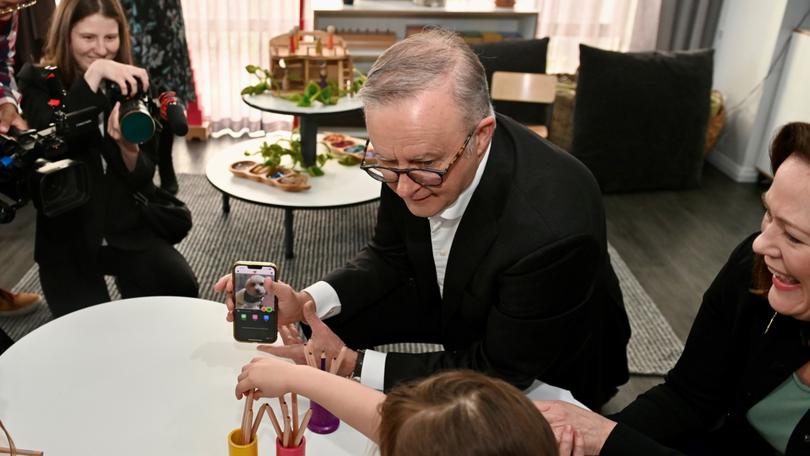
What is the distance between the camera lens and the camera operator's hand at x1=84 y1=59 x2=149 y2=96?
6.04ft

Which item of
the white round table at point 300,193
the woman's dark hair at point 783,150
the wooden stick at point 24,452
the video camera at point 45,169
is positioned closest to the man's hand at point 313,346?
the wooden stick at point 24,452

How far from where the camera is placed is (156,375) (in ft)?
4.25

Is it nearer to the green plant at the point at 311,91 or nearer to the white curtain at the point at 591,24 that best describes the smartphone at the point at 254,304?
the green plant at the point at 311,91

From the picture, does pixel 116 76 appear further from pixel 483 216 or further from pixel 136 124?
pixel 483 216

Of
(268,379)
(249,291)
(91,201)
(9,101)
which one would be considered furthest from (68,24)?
(268,379)

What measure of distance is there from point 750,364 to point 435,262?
0.63 metres

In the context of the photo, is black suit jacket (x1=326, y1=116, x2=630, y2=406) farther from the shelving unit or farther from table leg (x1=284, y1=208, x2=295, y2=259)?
the shelving unit

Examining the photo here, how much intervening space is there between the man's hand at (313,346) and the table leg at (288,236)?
1.50 metres

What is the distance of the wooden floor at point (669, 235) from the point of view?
2.79m

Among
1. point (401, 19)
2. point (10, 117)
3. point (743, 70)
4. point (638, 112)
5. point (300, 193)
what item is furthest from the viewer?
point (401, 19)

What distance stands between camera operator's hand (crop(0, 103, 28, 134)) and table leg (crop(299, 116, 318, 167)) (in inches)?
46.0

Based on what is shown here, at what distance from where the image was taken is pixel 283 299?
1395 mm

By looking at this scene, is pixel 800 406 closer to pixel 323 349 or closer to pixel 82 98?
pixel 323 349

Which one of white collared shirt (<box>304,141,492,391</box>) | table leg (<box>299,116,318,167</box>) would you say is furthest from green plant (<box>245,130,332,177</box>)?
white collared shirt (<box>304,141,492,391</box>)
